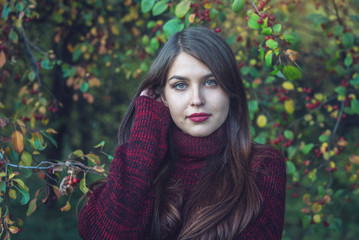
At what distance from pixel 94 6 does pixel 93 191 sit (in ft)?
7.17

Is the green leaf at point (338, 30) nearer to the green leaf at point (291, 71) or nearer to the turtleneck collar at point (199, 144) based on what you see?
the green leaf at point (291, 71)

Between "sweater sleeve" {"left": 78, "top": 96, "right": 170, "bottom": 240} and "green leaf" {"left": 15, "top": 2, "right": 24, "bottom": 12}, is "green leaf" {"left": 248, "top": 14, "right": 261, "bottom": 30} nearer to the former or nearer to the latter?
"sweater sleeve" {"left": 78, "top": 96, "right": 170, "bottom": 240}

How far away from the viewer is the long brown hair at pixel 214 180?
1701 mm

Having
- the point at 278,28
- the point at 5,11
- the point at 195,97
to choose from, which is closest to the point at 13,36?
the point at 5,11

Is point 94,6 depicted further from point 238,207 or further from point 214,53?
point 238,207

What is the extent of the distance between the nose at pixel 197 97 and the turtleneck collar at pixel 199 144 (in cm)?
18

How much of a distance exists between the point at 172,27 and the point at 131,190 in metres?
0.93

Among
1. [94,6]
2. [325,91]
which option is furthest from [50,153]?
[325,91]

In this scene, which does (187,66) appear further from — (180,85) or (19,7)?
(19,7)

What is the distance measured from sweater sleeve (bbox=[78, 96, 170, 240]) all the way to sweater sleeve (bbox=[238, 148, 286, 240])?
42 cm

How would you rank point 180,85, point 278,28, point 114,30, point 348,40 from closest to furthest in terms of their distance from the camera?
point 180,85 → point 278,28 → point 348,40 → point 114,30

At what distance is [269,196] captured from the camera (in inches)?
68.9

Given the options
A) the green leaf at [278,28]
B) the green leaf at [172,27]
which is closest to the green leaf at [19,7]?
the green leaf at [172,27]

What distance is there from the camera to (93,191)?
6.23 feet
